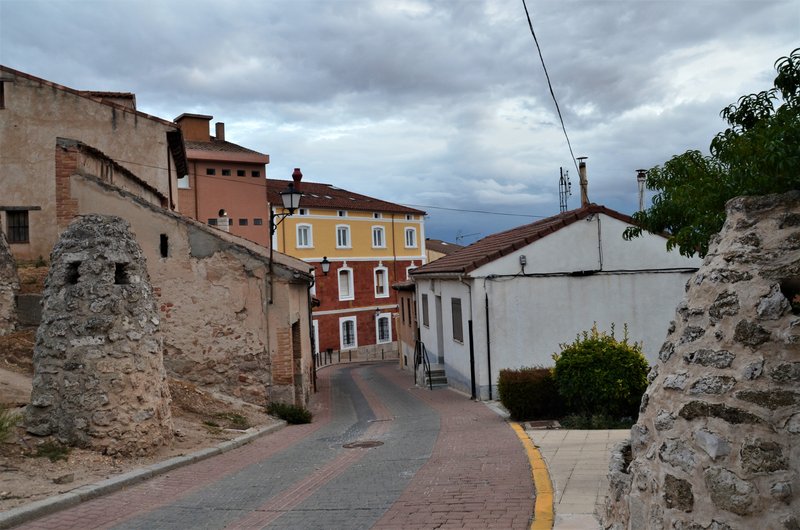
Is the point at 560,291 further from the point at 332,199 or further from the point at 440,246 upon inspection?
the point at 440,246

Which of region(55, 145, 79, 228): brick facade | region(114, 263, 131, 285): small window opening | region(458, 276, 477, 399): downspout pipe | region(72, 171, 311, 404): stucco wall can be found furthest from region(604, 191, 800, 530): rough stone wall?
region(55, 145, 79, 228): brick facade

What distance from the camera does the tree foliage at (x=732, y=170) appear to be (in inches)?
158

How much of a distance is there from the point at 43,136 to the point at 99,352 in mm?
10362

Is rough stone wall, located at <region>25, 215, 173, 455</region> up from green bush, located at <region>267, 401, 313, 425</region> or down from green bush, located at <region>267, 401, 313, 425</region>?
up

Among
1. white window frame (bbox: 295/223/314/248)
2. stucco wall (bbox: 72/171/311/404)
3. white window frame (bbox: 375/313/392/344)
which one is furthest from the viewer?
white window frame (bbox: 375/313/392/344)

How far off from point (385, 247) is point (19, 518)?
134 feet

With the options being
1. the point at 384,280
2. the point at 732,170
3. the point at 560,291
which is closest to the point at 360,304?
the point at 384,280

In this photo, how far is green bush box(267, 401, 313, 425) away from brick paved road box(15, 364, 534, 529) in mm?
1233

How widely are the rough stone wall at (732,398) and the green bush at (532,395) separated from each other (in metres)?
7.96

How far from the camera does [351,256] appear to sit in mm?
44312

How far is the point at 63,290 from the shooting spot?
29.6 feet

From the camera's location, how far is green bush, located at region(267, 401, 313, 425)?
536 inches

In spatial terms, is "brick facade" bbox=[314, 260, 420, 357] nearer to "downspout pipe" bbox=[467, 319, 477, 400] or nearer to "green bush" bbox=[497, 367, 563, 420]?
"downspout pipe" bbox=[467, 319, 477, 400]

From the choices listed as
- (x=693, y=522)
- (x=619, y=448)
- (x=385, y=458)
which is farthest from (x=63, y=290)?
(x=693, y=522)
